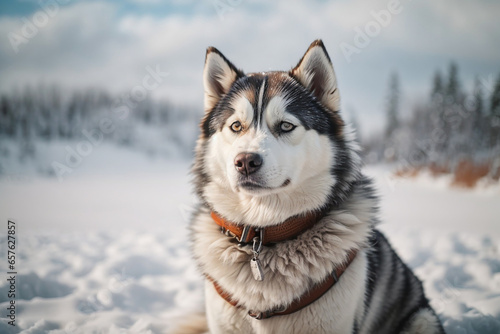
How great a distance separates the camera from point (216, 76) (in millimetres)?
2223

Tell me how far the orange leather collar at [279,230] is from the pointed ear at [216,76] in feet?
3.24

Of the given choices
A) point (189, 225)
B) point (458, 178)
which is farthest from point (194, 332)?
point (458, 178)

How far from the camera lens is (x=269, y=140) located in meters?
1.78

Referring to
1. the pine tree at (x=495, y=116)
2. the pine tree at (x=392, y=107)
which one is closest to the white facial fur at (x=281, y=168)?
the pine tree at (x=495, y=116)

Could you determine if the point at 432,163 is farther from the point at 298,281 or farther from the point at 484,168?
the point at 298,281

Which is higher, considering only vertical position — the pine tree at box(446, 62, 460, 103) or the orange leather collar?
the pine tree at box(446, 62, 460, 103)

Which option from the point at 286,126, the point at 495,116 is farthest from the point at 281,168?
the point at 495,116

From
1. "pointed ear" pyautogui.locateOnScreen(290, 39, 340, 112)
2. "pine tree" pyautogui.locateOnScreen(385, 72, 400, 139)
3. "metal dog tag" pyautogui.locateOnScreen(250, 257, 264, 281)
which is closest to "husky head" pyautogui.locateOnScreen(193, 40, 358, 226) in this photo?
"pointed ear" pyautogui.locateOnScreen(290, 39, 340, 112)

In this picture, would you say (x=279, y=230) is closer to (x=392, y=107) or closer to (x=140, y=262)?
(x=140, y=262)

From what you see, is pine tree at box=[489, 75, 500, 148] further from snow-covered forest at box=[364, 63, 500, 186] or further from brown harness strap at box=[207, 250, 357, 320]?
brown harness strap at box=[207, 250, 357, 320]

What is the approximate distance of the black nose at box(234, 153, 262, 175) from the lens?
1.63 m

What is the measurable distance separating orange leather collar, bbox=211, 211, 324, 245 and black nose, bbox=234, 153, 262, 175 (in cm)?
43

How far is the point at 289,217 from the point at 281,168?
348 mm

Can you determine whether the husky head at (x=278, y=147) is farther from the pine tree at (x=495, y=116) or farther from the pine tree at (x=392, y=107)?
the pine tree at (x=392, y=107)
